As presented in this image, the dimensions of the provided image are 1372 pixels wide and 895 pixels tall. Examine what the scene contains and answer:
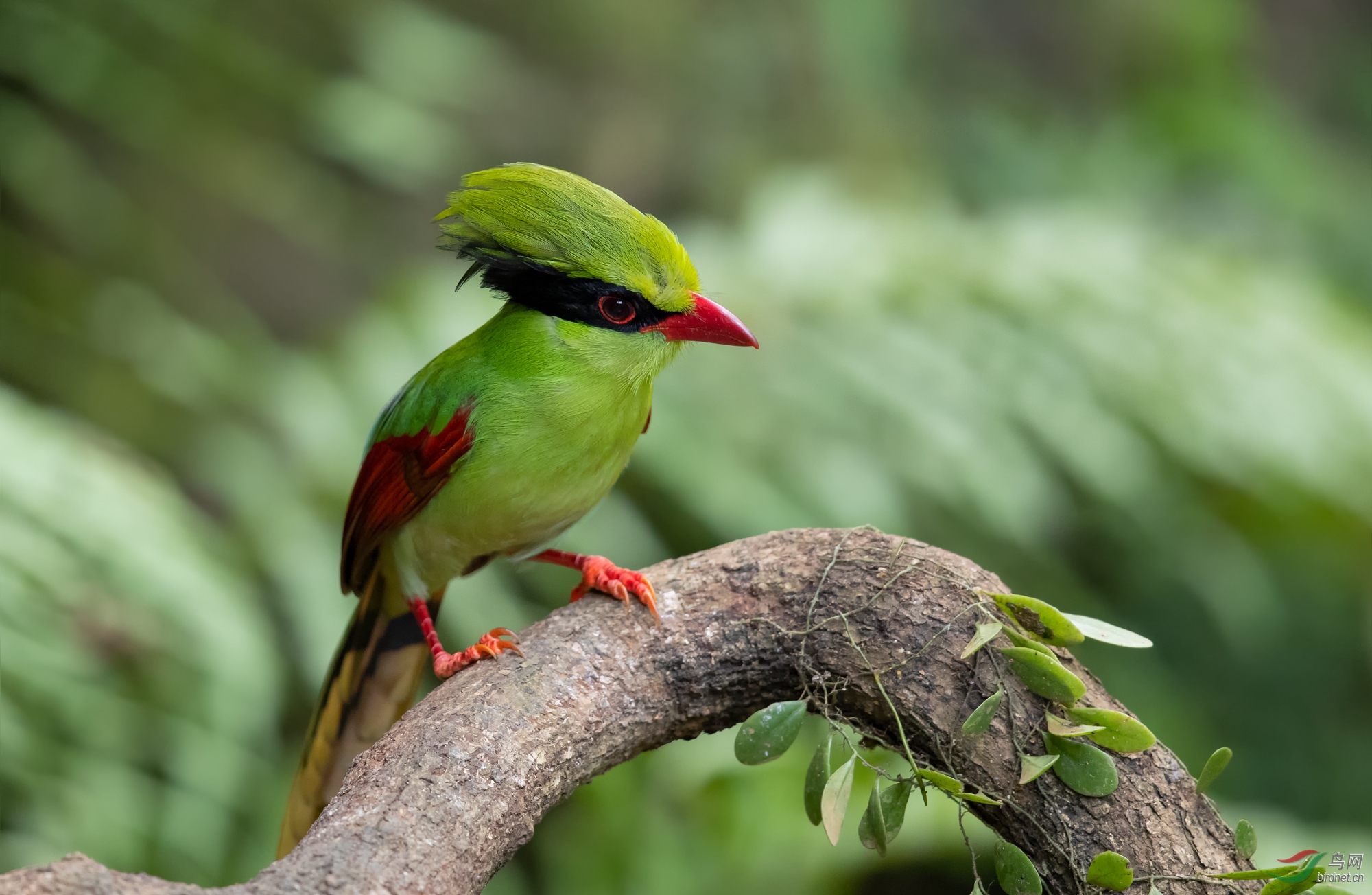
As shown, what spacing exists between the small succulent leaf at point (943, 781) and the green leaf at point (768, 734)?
214mm

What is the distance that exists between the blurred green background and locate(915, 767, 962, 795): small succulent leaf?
1456 mm

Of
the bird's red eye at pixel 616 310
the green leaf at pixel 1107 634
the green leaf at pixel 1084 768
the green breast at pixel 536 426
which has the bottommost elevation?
the green leaf at pixel 1084 768

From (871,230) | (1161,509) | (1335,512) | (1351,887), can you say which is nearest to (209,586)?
(871,230)

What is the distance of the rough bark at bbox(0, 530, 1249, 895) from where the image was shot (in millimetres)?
1650

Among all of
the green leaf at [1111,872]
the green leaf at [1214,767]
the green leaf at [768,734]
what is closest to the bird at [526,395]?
the green leaf at [768,734]

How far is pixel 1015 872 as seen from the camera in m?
1.74

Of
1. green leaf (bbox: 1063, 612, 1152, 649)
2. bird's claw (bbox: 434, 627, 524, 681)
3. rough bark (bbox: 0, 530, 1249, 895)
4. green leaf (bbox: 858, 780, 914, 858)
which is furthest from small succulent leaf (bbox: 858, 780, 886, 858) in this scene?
bird's claw (bbox: 434, 627, 524, 681)

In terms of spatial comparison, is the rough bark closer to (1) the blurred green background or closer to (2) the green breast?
(2) the green breast

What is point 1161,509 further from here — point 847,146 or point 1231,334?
point 847,146

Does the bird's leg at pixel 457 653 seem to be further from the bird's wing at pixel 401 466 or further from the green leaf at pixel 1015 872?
the green leaf at pixel 1015 872

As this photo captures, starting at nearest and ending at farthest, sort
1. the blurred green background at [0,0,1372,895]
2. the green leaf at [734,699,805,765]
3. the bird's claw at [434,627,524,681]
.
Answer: the green leaf at [734,699,805,765]
the bird's claw at [434,627,524,681]
the blurred green background at [0,0,1372,895]

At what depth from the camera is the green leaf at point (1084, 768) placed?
173 cm

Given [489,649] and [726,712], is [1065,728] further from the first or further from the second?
[489,649]

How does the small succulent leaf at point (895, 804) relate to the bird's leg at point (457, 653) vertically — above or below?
below
